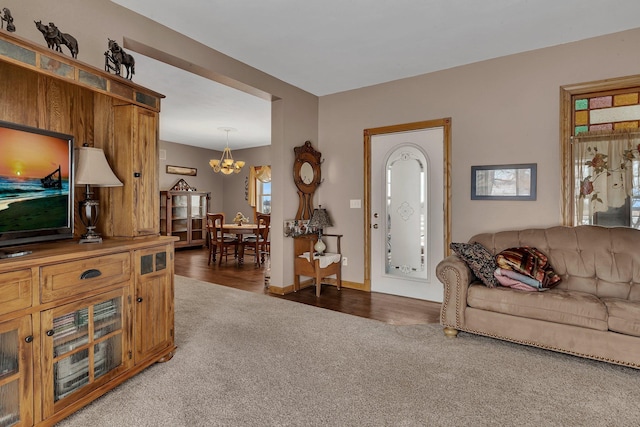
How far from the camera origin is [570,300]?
2.47 meters

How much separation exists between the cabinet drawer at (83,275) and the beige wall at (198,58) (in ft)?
4.51

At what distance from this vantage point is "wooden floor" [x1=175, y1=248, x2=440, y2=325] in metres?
3.48

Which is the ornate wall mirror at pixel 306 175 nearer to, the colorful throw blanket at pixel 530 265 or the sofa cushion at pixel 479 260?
the sofa cushion at pixel 479 260

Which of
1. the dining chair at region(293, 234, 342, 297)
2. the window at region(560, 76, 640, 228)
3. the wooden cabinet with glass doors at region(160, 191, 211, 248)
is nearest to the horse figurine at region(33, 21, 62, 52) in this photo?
the dining chair at region(293, 234, 342, 297)

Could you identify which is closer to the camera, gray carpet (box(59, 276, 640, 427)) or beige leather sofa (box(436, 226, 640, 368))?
gray carpet (box(59, 276, 640, 427))

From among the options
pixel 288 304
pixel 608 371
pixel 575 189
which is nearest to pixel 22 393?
pixel 288 304

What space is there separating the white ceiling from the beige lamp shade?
47.6 inches

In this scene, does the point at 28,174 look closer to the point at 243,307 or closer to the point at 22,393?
the point at 22,393

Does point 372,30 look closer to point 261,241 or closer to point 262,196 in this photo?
point 261,241

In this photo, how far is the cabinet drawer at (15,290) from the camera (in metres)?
1.47

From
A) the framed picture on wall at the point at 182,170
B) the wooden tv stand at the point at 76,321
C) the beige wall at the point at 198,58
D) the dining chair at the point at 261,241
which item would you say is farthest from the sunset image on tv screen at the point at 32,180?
the framed picture on wall at the point at 182,170

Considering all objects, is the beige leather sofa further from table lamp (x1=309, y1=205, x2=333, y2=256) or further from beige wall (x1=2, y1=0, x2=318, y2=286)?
beige wall (x1=2, y1=0, x2=318, y2=286)

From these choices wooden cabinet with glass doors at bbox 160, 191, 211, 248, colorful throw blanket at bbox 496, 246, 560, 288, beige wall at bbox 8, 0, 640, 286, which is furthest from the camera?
wooden cabinet with glass doors at bbox 160, 191, 211, 248

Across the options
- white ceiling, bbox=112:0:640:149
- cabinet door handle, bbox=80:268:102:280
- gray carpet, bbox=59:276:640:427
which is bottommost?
gray carpet, bbox=59:276:640:427
